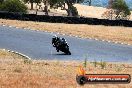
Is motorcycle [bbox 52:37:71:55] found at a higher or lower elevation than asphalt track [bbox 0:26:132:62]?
higher

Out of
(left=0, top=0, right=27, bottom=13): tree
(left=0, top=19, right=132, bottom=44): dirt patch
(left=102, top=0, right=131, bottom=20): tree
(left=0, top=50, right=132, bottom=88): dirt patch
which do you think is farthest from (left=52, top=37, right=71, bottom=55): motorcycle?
(left=102, top=0, right=131, bottom=20): tree

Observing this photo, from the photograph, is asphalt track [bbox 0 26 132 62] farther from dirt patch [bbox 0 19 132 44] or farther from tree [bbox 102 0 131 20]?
tree [bbox 102 0 131 20]

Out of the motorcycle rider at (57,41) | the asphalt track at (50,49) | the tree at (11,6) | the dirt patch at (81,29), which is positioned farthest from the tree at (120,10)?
the motorcycle rider at (57,41)

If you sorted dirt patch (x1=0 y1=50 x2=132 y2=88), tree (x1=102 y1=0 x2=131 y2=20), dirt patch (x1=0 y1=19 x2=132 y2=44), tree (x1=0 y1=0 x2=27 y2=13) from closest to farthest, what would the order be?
1. dirt patch (x1=0 y1=50 x2=132 y2=88)
2. dirt patch (x1=0 y1=19 x2=132 y2=44)
3. tree (x1=0 y1=0 x2=27 y2=13)
4. tree (x1=102 y1=0 x2=131 y2=20)

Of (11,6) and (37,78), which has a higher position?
(37,78)

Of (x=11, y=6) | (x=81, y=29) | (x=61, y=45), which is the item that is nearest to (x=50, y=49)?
(x=61, y=45)

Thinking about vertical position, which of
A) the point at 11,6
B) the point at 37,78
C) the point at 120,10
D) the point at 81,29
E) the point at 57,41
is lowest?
the point at 120,10

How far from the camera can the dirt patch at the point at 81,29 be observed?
1695 inches

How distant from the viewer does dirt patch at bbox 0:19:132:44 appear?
43056mm

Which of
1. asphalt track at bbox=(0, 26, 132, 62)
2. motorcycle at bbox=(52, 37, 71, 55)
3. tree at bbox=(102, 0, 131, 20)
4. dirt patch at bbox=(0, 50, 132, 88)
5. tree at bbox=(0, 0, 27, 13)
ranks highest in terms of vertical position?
dirt patch at bbox=(0, 50, 132, 88)

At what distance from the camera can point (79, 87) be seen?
1287 centimetres

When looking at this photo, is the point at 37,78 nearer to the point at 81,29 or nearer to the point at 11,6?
the point at 81,29

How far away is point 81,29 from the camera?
46.8 m

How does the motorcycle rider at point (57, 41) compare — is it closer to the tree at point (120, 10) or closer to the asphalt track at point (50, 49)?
the asphalt track at point (50, 49)
